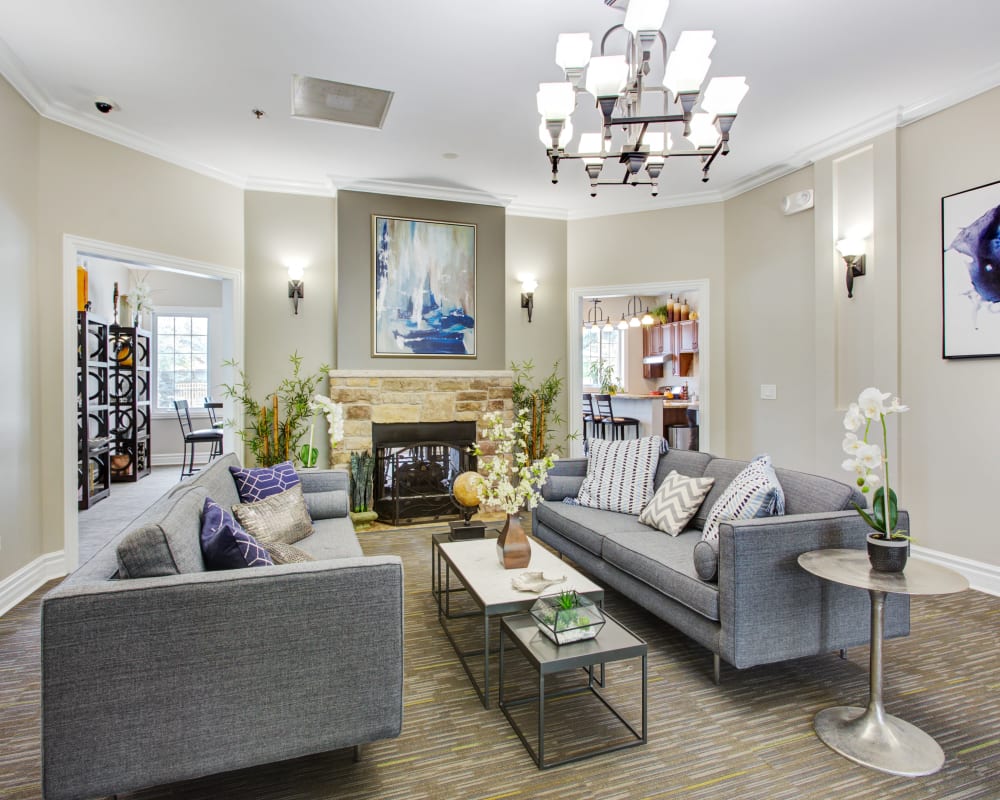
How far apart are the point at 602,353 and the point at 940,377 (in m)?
8.23

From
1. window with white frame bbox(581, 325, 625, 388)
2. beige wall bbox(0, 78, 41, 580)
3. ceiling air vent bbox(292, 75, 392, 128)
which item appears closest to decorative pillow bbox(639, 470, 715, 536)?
ceiling air vent bbox(292, 75, 392, 128)

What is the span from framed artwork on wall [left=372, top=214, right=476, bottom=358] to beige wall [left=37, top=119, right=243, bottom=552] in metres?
1.60

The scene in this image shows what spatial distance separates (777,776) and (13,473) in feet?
13.2

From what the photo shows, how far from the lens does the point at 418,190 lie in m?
5.27

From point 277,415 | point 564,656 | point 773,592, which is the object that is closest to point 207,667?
point 564,656

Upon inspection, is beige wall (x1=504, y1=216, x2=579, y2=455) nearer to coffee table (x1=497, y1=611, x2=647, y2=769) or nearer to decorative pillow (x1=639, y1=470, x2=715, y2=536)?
decorative pillow (x1=639, y1=470, x2=715, y2=536)

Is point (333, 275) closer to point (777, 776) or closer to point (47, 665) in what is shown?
point (47, 665)

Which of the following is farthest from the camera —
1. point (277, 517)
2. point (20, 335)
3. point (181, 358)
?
point (181, 358)

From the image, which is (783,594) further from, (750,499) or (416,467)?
(416,467)

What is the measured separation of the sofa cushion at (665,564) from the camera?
2.33 meters

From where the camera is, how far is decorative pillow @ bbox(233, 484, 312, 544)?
2840 millimetres

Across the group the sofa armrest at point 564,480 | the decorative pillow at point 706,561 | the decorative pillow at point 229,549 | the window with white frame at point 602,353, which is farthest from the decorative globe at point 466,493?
the window with white frame at point 602,353

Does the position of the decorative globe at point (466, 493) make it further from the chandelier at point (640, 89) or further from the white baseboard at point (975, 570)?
the white baseboard at point (975, 570)

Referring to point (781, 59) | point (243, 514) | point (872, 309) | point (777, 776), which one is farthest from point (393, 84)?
point (777, 776)
